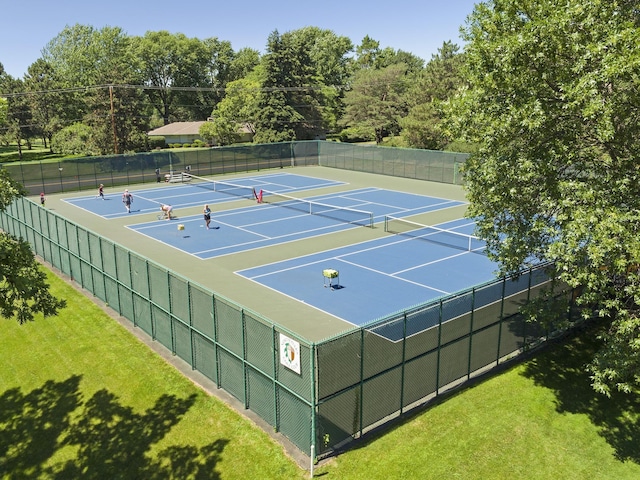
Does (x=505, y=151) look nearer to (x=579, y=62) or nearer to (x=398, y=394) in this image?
(x=579, y=62)

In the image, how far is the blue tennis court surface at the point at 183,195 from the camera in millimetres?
41156

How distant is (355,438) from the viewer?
12.4 metres

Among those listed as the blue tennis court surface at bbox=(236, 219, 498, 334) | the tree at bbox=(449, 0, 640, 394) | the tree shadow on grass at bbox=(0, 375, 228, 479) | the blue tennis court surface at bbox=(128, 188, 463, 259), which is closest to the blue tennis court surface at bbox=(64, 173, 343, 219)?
the blue tennis court surface at bbox=(128, 188, 463, 259)

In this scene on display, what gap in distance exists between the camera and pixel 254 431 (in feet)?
42.1

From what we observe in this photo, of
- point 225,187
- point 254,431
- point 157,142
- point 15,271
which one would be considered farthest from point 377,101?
point 15,271

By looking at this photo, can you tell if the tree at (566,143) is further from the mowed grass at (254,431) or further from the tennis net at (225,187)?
the tennis net at (225,187)

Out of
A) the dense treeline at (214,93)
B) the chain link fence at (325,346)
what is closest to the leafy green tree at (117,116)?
the dense treeline at (214,93)

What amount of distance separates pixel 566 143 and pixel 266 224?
24.8 meters

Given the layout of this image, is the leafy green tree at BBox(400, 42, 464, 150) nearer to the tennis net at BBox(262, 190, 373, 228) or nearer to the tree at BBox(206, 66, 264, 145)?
the tennis net at BBox(262, 190, 373, 228)

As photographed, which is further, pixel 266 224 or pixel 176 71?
pixel 176 71

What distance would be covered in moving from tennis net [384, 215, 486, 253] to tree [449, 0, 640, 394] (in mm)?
15050

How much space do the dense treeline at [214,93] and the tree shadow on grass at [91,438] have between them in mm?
30848

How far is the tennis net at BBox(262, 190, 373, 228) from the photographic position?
36031 mm

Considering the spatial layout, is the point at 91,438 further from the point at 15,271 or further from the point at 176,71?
the point at 176,71
